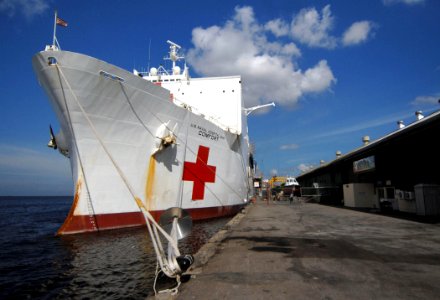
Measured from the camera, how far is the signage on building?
47.6 ft

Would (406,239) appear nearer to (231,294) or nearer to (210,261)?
(210,261)

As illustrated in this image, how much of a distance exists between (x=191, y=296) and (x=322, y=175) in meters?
27.1

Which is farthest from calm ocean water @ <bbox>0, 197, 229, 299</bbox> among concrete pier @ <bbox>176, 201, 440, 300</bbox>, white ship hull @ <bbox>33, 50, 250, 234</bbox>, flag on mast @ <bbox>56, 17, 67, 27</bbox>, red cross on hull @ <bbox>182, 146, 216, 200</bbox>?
flag on mast @ <bbox>56, 17, 67, 27</bbox>

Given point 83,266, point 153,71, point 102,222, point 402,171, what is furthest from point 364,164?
point 83,266

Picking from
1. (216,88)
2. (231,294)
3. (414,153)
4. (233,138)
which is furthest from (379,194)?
(231,294)

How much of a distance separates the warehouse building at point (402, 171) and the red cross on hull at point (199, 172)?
7191 mm

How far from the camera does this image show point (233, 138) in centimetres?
1351

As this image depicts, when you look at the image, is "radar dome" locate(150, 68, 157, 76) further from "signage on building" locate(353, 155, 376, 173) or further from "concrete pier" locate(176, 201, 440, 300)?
"signage on building" locate(353, 155, 376, 173)

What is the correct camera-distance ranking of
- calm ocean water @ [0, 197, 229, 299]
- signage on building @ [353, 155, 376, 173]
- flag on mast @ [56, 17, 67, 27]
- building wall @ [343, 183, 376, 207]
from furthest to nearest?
building wall @ [343, 183, 376, 207]
signage on building @ [353, 155, 376, 173]
flag on mast @ [56, 17, 67, 27]
calm ocean water @ [0, 197, 229, 299]

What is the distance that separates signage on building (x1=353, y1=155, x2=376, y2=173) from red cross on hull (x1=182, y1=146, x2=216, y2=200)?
817 centimetres

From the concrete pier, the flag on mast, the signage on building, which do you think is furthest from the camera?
the signage on building

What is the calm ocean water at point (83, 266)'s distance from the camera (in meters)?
4.46

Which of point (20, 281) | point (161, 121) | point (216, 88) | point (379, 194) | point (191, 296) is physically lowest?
point (20, 281)

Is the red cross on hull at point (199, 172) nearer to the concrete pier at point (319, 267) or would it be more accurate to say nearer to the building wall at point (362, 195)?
the concrete pier at point (319, 267)
